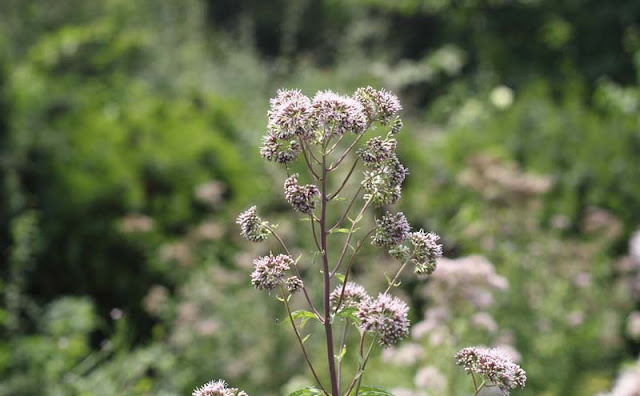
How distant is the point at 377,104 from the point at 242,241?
4164mm

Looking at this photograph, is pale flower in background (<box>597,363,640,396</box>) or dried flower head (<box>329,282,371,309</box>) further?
pale flower in background (<box>597,363,640,396</box>)

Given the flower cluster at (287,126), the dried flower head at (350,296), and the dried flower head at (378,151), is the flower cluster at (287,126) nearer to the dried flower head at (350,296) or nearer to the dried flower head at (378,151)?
the dried flower head at (378,151)

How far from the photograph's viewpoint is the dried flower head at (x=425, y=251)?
1.30 m

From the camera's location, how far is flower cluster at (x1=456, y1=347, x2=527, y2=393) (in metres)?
1.25

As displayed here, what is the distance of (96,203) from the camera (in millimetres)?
5562

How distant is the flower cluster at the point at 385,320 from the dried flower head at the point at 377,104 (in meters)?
0.33

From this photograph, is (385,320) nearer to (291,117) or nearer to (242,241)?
(291,117)

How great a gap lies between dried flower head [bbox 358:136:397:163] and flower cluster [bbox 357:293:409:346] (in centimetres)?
25

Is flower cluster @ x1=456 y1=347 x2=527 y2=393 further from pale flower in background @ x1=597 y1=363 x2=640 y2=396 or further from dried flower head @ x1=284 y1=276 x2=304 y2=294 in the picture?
pale flower in background @ x1=597 y1=363 x2=640 y2=396

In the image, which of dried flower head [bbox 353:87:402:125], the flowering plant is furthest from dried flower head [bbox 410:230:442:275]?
dried flower head [bbox 353:87:402:125]

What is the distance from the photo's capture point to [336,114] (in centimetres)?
122

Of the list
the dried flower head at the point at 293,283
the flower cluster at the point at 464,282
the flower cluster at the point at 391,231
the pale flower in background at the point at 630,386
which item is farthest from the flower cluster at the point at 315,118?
the flower cluster at the point at 464,282

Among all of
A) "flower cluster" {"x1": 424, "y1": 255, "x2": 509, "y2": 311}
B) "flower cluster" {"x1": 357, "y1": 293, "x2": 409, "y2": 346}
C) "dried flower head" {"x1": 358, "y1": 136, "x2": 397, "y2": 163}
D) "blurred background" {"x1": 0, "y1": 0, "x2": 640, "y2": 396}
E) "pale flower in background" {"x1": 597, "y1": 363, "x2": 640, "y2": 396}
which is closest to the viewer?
"flower cluster" {"x1": 357, "y1": 293, "x2": 409, "y2": 346}

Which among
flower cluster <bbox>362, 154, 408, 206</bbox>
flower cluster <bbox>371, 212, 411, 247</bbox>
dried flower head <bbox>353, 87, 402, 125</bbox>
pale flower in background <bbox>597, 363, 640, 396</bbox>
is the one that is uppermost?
pale flower in background <bbox>597, 363, 640, 396</bbox>
